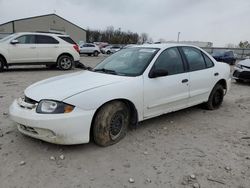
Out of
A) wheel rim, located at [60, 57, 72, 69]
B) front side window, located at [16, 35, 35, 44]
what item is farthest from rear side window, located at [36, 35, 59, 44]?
wheel rim, located at [60, 57, 72, 69]

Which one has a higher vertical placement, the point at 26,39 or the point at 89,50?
the point at 89,50

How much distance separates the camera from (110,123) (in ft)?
11.5

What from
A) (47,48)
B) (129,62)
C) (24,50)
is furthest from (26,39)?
(129,62)

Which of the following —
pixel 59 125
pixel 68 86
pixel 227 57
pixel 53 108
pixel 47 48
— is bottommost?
pixel 59 125

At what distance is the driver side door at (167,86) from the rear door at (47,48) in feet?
25.7

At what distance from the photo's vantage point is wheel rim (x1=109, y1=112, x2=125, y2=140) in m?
3.56

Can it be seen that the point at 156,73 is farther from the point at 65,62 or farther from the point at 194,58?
the point at 65,62

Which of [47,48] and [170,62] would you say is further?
[47,48]

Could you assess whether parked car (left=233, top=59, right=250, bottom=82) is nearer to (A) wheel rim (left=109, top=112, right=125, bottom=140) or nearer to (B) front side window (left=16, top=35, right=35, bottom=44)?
(A) wheel rim (left=109, top=112, right=125, bottom=140)

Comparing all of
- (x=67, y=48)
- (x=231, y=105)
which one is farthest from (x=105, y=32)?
(x=231, y=105)

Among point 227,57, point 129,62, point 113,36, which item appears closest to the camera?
point 129,62

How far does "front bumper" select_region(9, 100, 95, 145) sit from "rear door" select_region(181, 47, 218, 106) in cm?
235

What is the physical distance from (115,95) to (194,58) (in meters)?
2.30

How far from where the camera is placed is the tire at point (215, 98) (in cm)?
540
